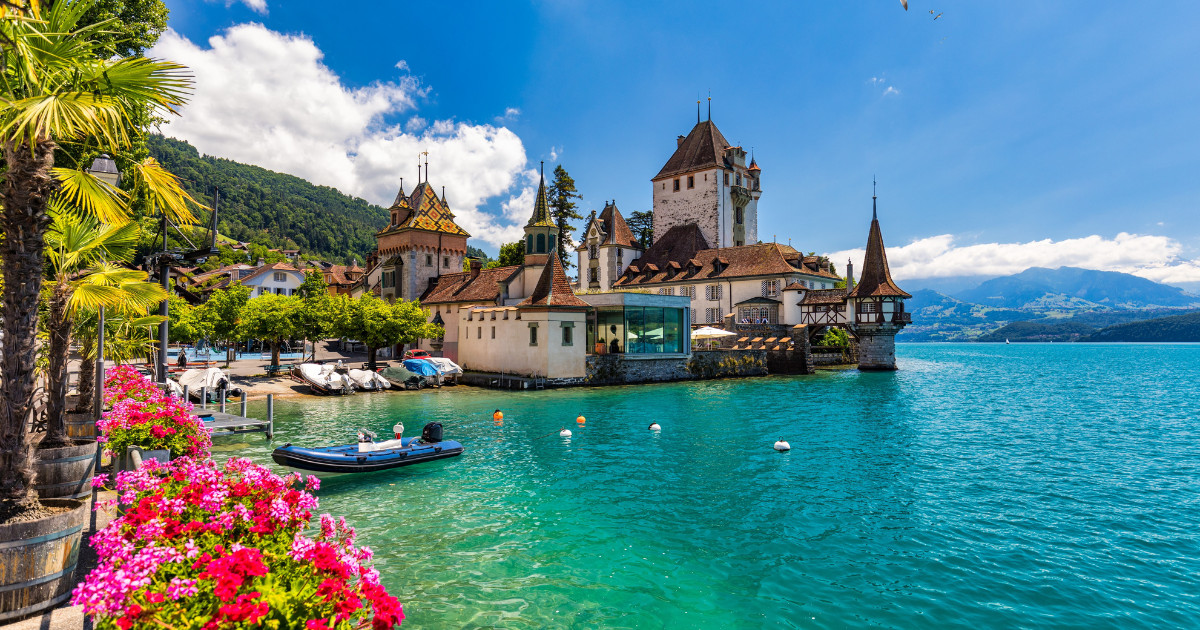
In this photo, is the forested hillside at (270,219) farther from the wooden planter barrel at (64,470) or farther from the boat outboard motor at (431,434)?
the wooden planter barrel at (64,470)

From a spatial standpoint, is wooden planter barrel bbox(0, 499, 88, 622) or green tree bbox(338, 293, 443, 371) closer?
wooden planter barrel bbox(0, 499, 88, 622)

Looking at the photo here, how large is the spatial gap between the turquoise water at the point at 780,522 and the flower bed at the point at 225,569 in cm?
437

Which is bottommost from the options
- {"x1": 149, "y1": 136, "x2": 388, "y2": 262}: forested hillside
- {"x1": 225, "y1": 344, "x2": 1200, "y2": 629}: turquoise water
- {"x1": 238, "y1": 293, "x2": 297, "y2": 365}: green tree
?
{"x1": 225, "y1": 344, "x2": 1200, "y2": 629}: turquoise water

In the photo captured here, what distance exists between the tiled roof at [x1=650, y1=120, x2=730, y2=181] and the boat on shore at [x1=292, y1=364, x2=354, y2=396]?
5199 centimetres

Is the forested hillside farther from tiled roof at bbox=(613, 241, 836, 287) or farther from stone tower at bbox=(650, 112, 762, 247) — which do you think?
tiled roof at bbox=(613, 241, 836, 287)

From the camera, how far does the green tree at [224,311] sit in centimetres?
4025

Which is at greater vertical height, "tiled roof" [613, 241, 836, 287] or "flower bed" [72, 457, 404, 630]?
"tiled roof" [613, 241, 836, 287]

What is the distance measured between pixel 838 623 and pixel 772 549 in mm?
2809

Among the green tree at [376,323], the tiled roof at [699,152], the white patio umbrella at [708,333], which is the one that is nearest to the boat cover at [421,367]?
the green tree at [376,323]

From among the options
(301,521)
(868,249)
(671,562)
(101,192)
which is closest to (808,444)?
(671,562)

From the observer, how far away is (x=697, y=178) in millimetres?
74000

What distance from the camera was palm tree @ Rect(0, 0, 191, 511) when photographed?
4.90m

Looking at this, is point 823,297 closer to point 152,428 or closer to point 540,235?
point 540,235

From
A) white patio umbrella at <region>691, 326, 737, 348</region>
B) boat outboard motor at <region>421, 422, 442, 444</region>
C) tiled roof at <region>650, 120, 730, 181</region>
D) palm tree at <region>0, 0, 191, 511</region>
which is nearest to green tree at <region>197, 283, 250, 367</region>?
boat outboard motor at <region>421, 422, 442, 444</region>
